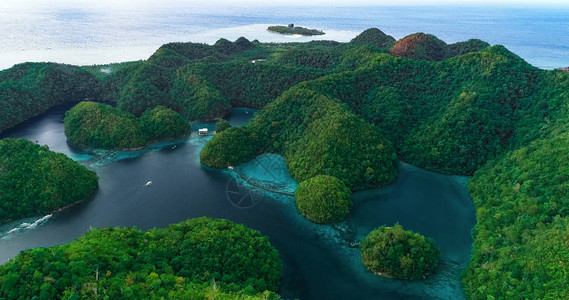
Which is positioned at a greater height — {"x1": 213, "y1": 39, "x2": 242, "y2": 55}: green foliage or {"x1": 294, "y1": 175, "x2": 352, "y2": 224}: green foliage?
{"x1": 213, "y1": 39, "x2": 242, "y2": 55}: green foliage

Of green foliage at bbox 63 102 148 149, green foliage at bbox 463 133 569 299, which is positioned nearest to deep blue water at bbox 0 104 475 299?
green foliage at bbox 463 133 569 299

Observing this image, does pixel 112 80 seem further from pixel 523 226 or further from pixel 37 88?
pixel 523 226

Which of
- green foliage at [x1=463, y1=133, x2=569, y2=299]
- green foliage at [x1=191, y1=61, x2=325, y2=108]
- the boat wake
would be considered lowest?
the boat wake

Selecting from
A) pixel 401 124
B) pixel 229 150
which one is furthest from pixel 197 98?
pixel 401 124

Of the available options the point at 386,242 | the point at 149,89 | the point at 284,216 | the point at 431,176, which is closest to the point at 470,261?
the point at 386,242

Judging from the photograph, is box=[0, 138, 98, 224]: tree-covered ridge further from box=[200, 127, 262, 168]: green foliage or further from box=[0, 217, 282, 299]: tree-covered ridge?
box=[200, 127, 262, 168]: green foliage

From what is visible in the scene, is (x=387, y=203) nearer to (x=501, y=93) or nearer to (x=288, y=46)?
(x=501, y=93)
